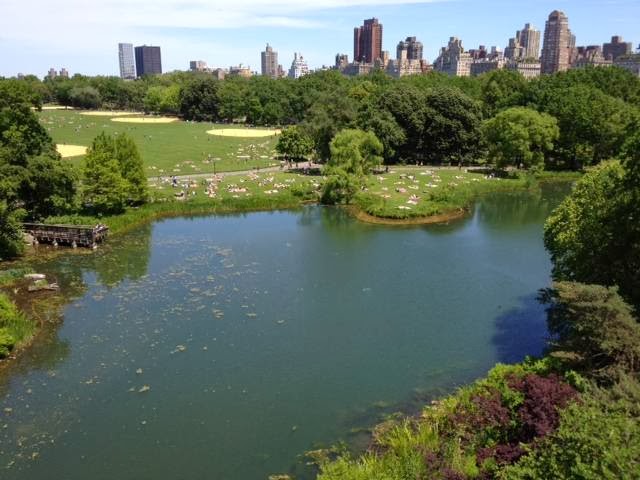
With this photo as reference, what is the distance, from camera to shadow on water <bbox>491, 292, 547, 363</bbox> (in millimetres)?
24500

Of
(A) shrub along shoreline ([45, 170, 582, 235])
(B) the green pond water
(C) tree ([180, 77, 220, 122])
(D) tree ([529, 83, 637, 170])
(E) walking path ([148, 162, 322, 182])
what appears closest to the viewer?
(B) the green pond water

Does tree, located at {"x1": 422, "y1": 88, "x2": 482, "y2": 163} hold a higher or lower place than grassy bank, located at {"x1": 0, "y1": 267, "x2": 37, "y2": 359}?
higher

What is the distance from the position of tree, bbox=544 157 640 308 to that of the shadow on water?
3.44m

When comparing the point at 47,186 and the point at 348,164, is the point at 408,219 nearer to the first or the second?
the point at 348,164

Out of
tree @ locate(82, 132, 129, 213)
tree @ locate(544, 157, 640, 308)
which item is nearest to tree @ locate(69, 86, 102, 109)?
tree @ locate(82, 132, 129, 213)

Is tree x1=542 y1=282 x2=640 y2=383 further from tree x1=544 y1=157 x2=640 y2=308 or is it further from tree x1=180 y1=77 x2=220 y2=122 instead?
tree x1=180 y1=77 x2=220 y2=122

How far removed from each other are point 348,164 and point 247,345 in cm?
2993

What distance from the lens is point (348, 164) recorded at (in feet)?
171

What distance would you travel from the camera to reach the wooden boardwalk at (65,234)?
125 ft

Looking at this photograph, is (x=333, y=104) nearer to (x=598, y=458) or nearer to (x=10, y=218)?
(x=10, y=218)

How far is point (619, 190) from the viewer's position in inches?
854

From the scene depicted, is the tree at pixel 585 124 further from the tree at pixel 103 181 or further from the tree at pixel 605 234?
the tree at pixel 103 181

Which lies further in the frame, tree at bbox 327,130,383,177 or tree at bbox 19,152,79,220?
tree at bbox 327,130,383,177

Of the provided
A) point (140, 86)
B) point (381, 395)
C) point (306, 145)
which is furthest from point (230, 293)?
point (140, 86)
